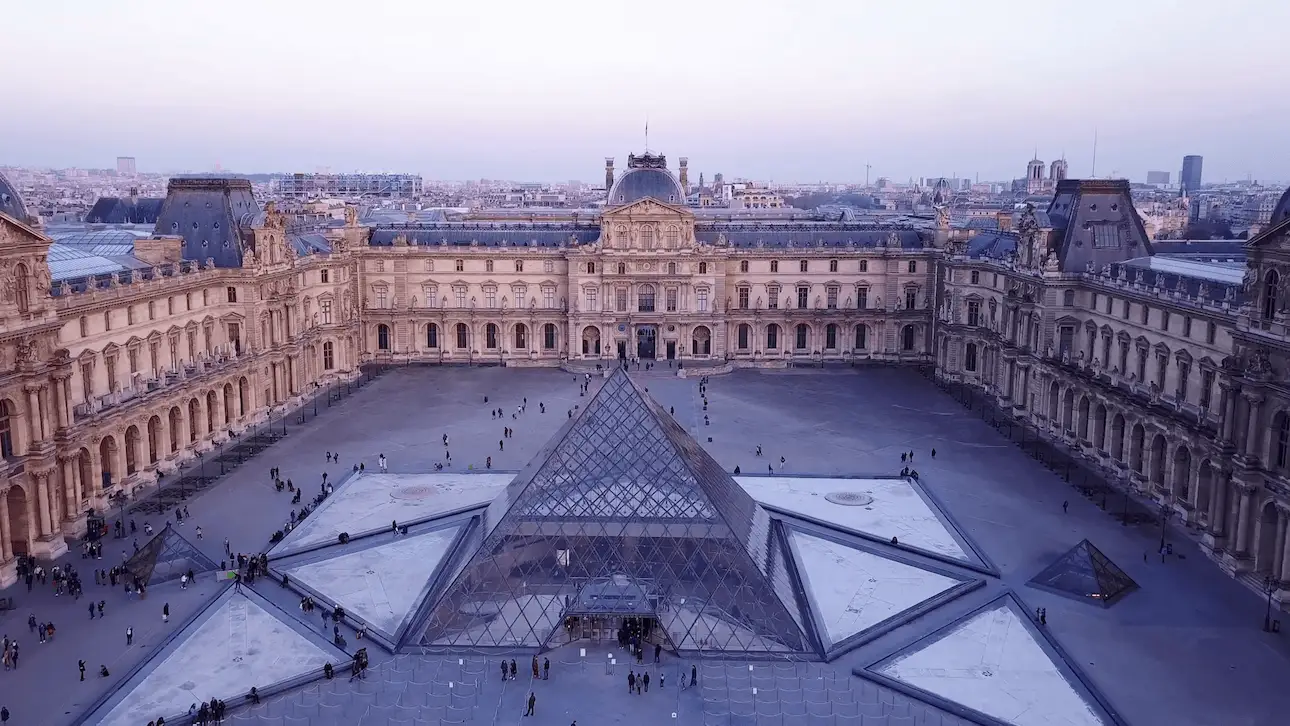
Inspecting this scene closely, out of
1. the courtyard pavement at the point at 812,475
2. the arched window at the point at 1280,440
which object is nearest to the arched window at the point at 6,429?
the courtyard pavement at the point at 812,475

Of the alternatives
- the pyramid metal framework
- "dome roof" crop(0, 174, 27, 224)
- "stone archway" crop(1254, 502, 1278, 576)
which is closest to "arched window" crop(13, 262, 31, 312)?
"dome roof" crop(0, 174, 27, 224)

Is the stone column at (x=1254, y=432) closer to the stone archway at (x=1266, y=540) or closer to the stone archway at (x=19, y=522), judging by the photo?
the stone archway at (x=1266, y=540)

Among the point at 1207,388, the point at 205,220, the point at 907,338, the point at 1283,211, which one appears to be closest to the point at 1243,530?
the point at 1207,388

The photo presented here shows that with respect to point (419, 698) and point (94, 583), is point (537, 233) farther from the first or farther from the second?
point (419, 698)

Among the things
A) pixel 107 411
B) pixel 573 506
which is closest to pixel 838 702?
pixel 573 506

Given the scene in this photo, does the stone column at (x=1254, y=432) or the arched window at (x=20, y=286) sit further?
the arched window at (x=20, y=286)

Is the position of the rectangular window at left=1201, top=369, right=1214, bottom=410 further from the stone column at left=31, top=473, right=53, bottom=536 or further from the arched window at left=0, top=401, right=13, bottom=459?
the arched window at left=0, top=401, right=13, bottom=459

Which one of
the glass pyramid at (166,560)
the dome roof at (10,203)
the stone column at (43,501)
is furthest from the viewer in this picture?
the stone column at (43,501)

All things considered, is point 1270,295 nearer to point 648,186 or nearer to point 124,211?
point 648,186
